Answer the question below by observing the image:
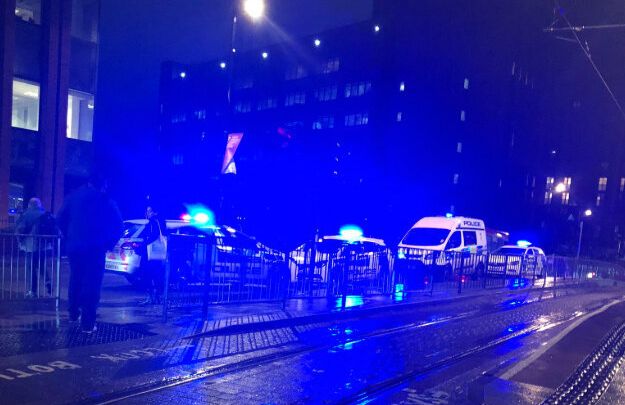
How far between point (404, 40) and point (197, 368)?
143 feet

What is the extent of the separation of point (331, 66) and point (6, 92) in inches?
1439

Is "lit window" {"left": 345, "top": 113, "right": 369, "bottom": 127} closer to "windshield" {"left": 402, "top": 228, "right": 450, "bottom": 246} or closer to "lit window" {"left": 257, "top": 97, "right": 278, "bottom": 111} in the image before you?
"lit window" {"left": 257, "top": 97, "right": 278, "bottom": 111}

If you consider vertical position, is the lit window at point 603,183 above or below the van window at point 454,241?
→ above

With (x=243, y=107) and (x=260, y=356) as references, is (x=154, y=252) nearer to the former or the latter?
(x=260, y=356)

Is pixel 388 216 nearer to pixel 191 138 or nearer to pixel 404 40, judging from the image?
pixel 404 40

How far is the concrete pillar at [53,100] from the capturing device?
16.3 meters

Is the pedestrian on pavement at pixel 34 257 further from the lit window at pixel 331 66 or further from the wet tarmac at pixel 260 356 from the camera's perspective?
the lit window at pixel 331 66

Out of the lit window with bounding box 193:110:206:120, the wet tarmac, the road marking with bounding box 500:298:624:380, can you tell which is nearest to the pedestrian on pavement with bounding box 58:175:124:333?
the wet tarmac

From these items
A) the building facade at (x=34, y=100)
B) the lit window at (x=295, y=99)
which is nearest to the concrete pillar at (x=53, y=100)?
the building facade at (x=34, y=100)

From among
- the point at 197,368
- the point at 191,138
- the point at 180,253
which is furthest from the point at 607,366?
the point at 191,138

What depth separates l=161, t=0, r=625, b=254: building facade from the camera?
145ft

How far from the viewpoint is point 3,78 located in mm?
15297

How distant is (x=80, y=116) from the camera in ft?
59.5

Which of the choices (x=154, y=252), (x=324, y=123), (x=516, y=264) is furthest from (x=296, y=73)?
(x=154, y=252)
